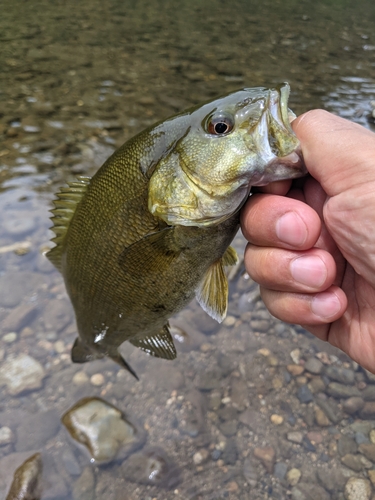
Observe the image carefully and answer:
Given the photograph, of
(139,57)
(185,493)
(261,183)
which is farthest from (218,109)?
(139,57)

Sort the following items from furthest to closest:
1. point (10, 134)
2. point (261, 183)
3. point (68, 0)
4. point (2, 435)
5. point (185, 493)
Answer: point (68, 0) < point (10, 134) < point (2, 435) < point (185, 493) < point (261, 183)

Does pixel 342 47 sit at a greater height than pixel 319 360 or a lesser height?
greater

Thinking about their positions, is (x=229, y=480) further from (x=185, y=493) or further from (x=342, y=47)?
(x=342, y=47)

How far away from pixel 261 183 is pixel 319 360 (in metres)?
2.62

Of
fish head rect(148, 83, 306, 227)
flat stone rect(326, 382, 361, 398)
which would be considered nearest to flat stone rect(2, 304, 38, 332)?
fish head rect(148, 83, 306, 227)

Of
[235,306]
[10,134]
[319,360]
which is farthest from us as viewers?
[10,134]

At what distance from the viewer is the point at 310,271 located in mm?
1883

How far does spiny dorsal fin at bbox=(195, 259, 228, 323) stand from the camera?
2162 mm

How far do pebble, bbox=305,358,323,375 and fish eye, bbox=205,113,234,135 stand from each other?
2.72 metres

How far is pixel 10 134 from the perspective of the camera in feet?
21.3

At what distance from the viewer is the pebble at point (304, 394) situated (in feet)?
11.8

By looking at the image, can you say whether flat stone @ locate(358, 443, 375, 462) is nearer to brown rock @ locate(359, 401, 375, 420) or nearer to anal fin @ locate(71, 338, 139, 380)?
brown rock @ locate(359, 401, 375, 420)

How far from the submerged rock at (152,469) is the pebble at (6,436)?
0.92m

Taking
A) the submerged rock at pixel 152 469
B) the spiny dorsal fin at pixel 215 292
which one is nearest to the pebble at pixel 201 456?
the submerged rock at pixel 152 469
